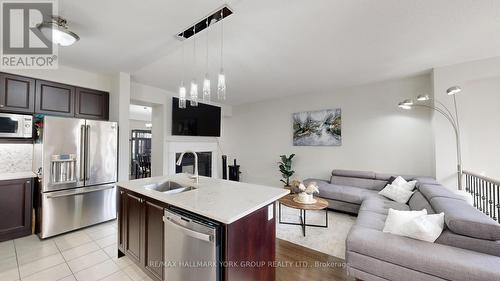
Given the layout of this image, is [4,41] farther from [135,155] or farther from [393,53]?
[135,155]

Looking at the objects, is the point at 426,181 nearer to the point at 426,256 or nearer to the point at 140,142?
the point at 426,256

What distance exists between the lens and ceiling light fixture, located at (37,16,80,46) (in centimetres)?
180

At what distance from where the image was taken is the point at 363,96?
4188 millimetres

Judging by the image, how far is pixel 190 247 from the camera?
138cm

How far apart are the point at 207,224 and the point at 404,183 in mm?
3501

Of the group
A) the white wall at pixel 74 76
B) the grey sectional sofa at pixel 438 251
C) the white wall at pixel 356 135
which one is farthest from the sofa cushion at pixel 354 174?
the white wall at pixel 74 76

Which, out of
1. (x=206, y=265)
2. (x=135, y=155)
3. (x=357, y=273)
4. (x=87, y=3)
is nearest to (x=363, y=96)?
(x=357, y=273)

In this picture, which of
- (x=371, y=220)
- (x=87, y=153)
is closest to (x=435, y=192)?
(x=371, y=220)

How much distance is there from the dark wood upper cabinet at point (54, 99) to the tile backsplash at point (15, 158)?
65cm

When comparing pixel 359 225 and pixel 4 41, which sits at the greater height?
pixel 4 41

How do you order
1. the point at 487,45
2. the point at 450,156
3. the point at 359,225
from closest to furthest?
1. the point at 359,225
2. the point at 487,45
3. the point at 450,156

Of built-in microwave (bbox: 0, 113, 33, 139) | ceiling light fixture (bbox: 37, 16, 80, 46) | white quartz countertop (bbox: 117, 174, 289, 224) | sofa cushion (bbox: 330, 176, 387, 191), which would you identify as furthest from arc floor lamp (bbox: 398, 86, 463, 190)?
built-in microwave (bbox: 0, 113, 33, 139)

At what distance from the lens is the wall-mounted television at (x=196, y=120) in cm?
463

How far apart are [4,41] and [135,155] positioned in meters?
6.04
